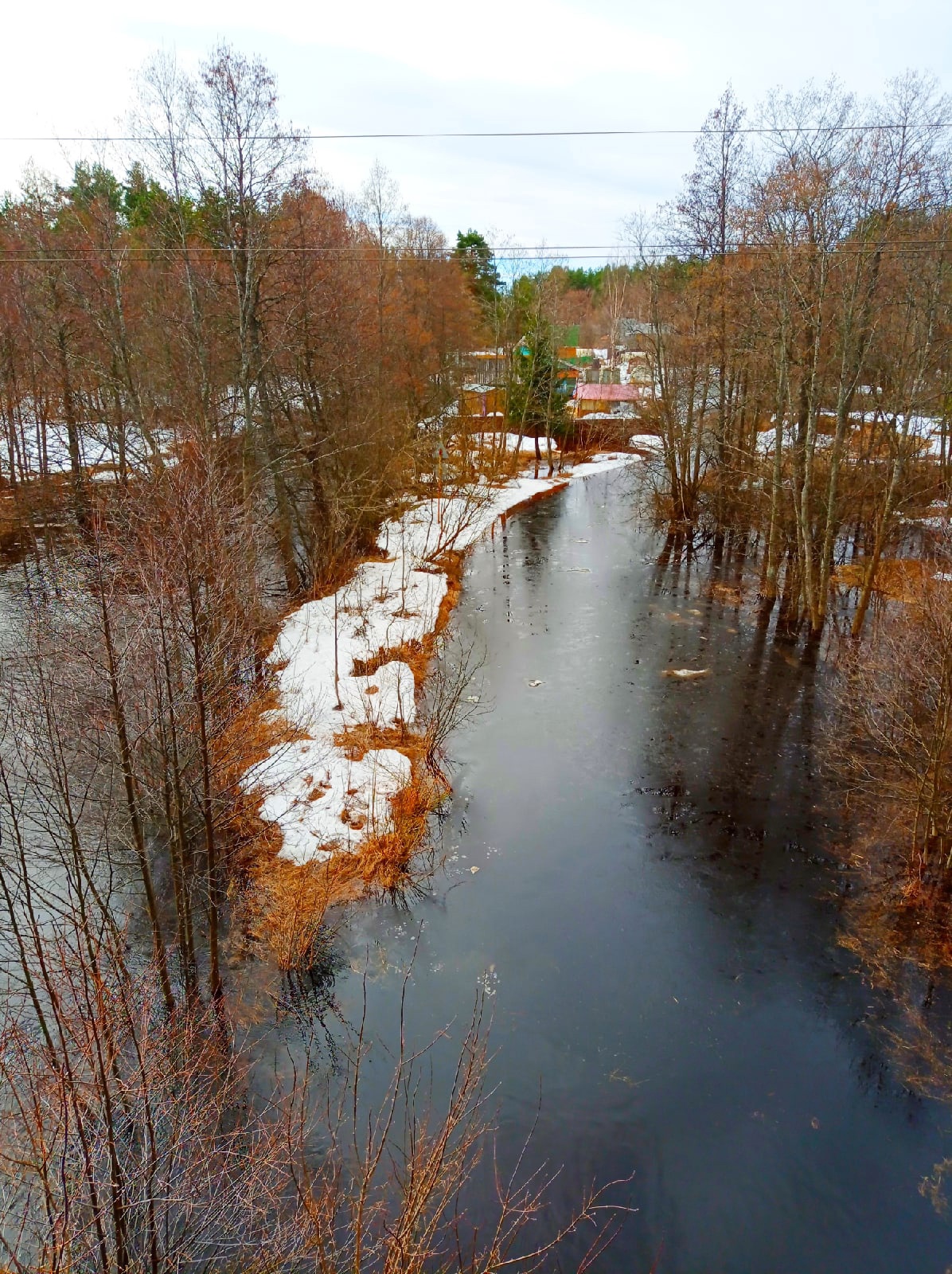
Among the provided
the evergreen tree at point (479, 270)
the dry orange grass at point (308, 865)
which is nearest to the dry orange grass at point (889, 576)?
the dry orange grass at point (308, 865)

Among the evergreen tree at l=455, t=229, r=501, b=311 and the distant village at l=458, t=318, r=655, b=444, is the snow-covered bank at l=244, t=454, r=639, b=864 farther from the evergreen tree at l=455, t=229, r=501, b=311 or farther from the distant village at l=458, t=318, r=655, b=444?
the evergreen tree at l=455, t=229, r=501, b=311

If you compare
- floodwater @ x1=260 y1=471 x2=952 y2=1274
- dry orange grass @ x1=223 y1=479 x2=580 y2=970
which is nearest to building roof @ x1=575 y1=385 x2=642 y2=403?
floodwater @ x1=260 y1=471 x2=952 y2=1274

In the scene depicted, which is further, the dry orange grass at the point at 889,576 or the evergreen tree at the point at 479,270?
the evergreen tree at the point at 479,270

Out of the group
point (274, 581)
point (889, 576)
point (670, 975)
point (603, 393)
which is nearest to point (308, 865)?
point (670, 975)

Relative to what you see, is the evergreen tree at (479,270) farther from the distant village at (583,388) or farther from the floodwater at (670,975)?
the floodwater at (670,975)

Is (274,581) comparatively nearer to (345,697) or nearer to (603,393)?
(345,697)

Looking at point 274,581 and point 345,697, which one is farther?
point 274,581
